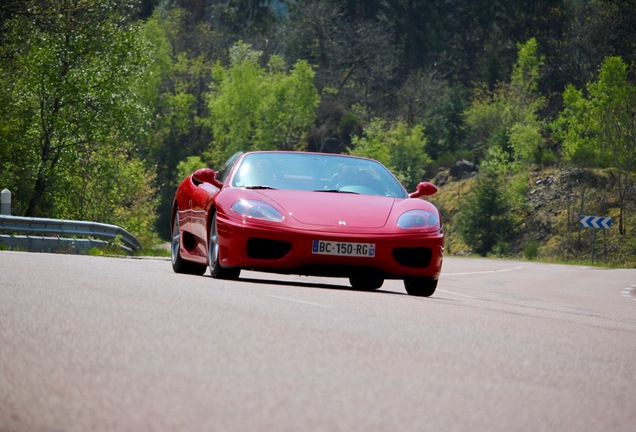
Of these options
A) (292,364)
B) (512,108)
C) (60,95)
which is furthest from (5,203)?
(512,108)

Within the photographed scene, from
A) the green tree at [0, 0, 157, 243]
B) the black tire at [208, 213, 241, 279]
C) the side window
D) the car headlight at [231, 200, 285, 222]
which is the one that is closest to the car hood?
the car headlight at [231, 200, 285, 222]

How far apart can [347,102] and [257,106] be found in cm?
768

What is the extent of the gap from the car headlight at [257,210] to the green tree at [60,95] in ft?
99.6

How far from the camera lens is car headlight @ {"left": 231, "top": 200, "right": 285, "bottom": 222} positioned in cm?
1259

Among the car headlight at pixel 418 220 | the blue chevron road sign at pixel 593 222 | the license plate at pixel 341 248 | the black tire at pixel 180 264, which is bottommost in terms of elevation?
the blue chevron road sign at pixel 593 222

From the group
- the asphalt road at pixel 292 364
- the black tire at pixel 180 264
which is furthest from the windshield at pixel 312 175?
the asphalt road at pixel 292 364

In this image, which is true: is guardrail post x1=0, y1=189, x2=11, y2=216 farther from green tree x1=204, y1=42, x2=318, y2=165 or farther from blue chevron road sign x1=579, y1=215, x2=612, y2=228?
green tree x1=204, y1=42, x2=318, y2=165

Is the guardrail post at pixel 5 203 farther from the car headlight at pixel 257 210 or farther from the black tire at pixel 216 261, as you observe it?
the car headlight at pixel 257 210

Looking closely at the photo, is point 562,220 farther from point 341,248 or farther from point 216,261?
point 341,248

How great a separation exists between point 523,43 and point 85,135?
59406 mm

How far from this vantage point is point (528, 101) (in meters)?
91.2

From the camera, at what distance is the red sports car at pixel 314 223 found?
12.4 metres

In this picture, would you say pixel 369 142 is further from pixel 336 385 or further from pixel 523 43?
pixel 336 385

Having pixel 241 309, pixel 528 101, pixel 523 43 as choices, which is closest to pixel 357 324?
pixel 241 309
